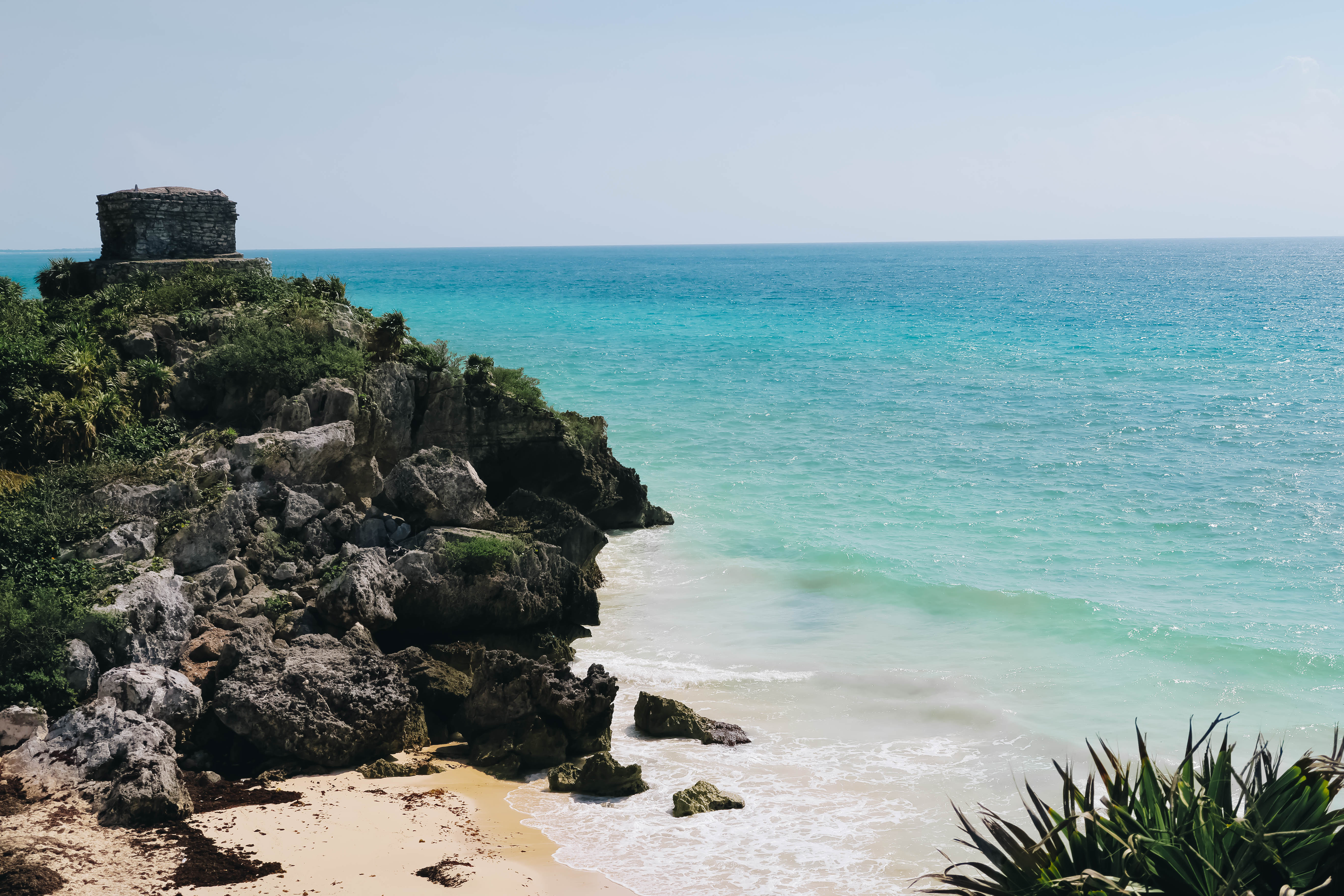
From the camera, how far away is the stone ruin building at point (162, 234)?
22.8 metres

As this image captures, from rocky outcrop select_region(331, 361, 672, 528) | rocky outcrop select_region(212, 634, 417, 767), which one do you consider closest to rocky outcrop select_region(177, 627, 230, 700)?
rocky outcrop select_region(212, 634, 417, 767)

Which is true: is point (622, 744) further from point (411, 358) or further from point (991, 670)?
point (411, 358)

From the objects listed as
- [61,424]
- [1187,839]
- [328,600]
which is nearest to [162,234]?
[61,424]

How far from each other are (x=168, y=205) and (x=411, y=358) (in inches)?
308

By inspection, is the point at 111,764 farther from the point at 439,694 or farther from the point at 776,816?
the point at 776,816

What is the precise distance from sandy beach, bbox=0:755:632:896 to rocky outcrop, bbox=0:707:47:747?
1.15 meters

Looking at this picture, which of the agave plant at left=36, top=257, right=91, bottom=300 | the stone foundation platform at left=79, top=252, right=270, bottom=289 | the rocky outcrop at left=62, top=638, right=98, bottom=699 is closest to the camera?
the rocky outcrop at left=62, top=638, right=98, bottom=699

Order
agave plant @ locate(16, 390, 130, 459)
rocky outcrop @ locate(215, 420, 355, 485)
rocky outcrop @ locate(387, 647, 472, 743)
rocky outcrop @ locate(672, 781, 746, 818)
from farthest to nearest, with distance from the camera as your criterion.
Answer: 1. rocky outcrop @ locate(215, 420, 355, 485)
2. agave plant @ locate(16, 390, 130, 459)
3. rocky outcrop @ locate(387, 647, 472, 743)
4. rocky outcrop @ locate(672, 781, 746, 818)

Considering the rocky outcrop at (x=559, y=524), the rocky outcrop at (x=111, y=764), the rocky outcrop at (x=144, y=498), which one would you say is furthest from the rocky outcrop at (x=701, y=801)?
the rocky outcrop at (x=144, y=498)

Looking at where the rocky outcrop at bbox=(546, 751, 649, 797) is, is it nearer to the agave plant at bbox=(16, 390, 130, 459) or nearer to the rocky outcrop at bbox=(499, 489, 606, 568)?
the rocky outcrop at bbox=(499, 489, 606, 568)

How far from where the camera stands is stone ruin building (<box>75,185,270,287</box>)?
74.7 feet

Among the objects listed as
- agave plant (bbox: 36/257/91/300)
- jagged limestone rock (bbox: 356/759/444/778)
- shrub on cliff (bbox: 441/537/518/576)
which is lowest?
jagged limestone rock (bbox: 356/759/444/778)

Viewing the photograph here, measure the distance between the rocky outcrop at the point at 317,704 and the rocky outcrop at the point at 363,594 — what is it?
1.24 m

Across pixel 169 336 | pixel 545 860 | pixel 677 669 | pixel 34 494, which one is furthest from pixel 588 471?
pixel 545 860
